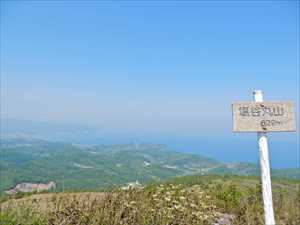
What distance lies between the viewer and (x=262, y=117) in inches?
212

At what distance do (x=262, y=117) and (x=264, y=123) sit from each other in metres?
0.08

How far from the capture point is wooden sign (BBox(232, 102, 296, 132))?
17.5 ft

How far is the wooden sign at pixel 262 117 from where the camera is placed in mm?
5328

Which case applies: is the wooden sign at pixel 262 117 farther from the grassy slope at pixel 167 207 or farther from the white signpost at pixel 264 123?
the grassy slope at pixel 167 207

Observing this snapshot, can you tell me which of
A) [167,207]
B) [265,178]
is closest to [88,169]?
[167,207]

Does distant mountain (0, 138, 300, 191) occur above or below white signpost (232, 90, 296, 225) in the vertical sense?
below

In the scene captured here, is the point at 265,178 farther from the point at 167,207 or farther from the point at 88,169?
the point at 88,169

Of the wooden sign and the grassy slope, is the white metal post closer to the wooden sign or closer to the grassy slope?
the wooden sign

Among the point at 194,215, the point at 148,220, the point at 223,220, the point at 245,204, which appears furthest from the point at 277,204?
the point at 148,220

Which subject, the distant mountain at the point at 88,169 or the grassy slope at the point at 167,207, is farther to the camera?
the distant mountain at the point at 88,169

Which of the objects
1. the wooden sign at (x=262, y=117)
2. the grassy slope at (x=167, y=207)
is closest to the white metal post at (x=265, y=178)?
the wooden sign at (x=262, y=117)

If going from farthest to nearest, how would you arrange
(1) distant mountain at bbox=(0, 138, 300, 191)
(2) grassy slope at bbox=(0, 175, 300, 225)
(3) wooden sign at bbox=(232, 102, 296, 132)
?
(1) distant mountain at bbox=(0, 138, 300, 191) → (2) grassy slope at bbox=(0, 175, 300, 225) → (3) wooden sign at bbox=(232, 102, 296, 132)

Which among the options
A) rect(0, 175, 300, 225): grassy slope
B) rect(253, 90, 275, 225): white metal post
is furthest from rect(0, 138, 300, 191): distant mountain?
rect(253, 90, 275, 225): white metal post

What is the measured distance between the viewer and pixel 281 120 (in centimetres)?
546
